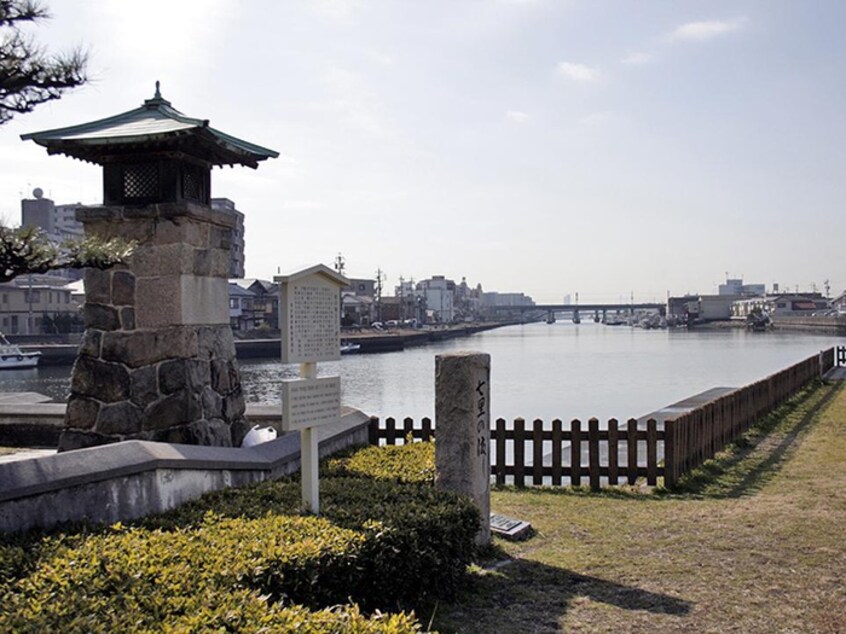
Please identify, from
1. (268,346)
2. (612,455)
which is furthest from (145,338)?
(268,346)

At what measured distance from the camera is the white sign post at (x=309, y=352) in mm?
5707

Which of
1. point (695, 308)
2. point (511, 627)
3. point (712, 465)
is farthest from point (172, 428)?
point (695, 308)

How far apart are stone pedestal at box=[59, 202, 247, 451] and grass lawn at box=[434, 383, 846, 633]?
3592 millimetres

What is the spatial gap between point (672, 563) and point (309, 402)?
332 cm

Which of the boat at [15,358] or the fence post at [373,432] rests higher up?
the fence post at [373,432]

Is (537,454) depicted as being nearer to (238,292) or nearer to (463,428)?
(463,428)

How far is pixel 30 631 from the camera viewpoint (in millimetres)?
3287

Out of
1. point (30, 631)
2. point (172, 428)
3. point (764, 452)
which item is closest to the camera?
point (30, 631)

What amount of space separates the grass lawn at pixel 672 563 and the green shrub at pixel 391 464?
41.2 inches

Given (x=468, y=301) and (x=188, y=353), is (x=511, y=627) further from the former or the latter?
(x=468, y=301)

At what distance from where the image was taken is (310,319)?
597cm

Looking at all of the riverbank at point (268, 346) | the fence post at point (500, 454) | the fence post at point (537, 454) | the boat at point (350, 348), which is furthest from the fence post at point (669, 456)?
the boat at point (350, 348)

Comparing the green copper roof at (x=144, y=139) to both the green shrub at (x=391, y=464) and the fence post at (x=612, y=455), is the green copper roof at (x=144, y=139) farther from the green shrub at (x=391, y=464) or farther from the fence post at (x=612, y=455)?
the fence post at (x=612, y=455)

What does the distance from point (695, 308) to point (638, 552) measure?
156 m
